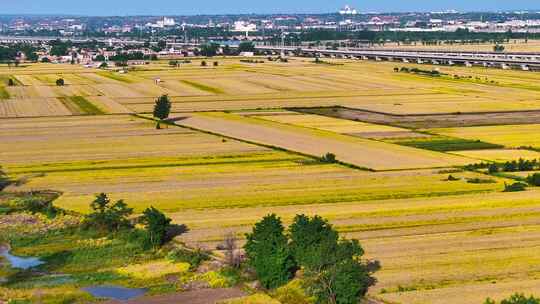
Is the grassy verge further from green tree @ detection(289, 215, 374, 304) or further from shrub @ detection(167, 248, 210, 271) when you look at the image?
green tree @ detection(289, 215, 374, 304)

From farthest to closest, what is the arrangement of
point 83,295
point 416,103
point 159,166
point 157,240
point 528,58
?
point 528,58 < point 416,103 < point 159,166 < point 157,240 < point 83,295

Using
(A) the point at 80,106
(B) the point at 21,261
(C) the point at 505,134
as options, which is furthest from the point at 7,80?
(B) the point at 21,261

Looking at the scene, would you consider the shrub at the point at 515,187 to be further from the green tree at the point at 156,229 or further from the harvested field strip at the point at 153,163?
the green tree at the point at 156,229

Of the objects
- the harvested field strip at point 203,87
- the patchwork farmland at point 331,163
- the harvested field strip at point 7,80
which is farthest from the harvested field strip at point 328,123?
the harvested field strip at point 7,80

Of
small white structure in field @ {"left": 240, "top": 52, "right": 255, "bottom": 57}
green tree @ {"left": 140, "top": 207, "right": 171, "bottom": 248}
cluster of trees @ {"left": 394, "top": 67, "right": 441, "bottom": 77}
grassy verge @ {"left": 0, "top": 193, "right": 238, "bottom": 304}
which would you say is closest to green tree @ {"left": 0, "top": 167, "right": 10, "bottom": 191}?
grassy verge @ {"left": 0, "top": 193, "right": 238, "bottom": 304}

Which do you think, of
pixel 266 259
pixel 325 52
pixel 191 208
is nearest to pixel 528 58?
pixel 325 52

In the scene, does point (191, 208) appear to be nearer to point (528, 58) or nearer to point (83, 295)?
point (83, 295)
